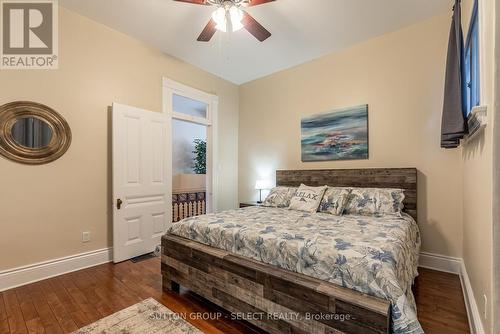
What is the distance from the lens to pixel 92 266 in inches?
112

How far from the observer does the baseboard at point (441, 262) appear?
2.61 metres

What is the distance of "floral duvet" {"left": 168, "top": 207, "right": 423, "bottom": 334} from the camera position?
126 centimetres

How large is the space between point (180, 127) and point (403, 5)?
203 inches

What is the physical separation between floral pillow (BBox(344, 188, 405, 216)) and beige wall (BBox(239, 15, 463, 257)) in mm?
460

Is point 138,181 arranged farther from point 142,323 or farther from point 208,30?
point 208,30

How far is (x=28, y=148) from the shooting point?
2.45 m

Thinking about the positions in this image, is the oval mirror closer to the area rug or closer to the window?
the area rug

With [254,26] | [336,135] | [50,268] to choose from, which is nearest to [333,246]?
[254,26]

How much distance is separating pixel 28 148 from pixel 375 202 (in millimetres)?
3832

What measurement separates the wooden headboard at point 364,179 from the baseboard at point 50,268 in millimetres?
2807

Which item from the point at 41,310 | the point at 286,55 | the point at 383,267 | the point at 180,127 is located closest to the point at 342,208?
the point at 383,267

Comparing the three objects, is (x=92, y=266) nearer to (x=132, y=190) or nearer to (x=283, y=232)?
(x=132, y=190)

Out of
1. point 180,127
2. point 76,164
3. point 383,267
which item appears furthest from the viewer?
point 180,127

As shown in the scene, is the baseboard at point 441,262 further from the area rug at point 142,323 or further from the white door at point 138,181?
the white door at point 138,181
